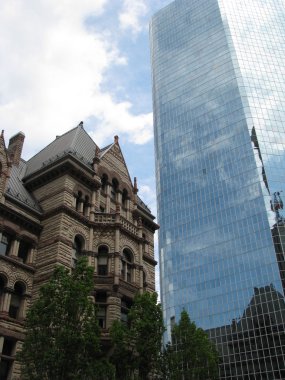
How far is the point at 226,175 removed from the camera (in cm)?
10150

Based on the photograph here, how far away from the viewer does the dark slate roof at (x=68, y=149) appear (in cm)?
4231

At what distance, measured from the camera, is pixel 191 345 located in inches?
1384

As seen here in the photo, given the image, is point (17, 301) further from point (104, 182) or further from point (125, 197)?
point (125, 197)

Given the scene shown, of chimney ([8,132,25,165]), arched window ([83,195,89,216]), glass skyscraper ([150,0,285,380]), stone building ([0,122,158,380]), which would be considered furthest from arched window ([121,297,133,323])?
glass skyscraper ([150,0,285,380])

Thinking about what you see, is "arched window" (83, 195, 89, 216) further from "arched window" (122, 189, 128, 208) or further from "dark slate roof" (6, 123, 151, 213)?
"arched window" (122, 189, 128, 208)

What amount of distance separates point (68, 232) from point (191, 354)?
1287cm

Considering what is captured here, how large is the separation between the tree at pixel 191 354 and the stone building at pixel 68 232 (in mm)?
4635

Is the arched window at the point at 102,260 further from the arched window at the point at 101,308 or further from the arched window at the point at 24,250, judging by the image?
the arched window at the point at 24,250

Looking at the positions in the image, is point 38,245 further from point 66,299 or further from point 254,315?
point 254,315

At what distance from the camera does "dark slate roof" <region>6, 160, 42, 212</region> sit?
3572 cm

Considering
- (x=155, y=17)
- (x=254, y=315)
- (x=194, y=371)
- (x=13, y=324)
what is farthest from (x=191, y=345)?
(x=155, y=17)

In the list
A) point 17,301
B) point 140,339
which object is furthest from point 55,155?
point 140,339

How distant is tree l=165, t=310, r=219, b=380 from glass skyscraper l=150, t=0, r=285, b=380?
155 feet

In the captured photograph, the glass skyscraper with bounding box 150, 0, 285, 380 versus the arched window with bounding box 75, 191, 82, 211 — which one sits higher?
the glass skyscraper with bounding box 150, 0, 285, 380
